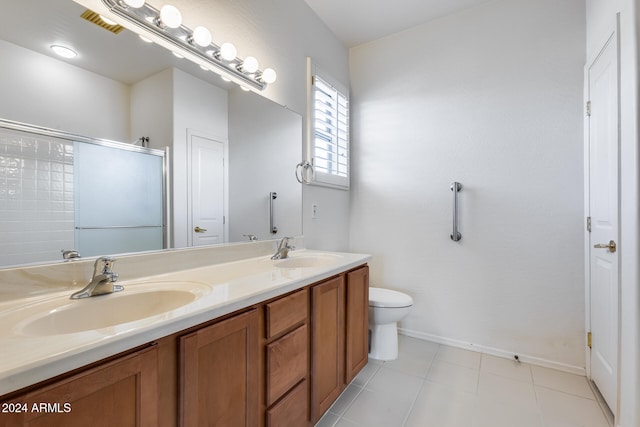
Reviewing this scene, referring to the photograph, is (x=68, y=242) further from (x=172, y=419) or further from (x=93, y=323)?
(x=172, y=419)

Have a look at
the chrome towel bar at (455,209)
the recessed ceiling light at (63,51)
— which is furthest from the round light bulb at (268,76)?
the chrome towel bar at (455,209)

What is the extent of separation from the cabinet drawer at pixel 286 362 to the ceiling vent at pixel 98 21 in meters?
1.38

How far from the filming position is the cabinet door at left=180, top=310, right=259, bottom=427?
2.52 ft

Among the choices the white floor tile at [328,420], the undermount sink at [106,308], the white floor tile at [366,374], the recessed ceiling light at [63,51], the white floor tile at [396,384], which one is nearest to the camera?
the undermount sink at [106,308]

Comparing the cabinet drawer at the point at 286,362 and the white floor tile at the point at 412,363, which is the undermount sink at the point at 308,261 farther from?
the white floor tile at the point at 412,363

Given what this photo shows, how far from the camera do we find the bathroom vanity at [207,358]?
544 mm

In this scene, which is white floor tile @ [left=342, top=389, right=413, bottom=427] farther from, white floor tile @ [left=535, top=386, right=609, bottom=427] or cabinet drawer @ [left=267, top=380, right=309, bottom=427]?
white floor tile @ [left=535, top=386, right=609, bottom=427]

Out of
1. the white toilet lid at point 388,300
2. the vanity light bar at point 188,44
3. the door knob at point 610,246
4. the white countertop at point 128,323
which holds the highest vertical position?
the vanity light bar at point 188,44

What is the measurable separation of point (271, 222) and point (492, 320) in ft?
5.97

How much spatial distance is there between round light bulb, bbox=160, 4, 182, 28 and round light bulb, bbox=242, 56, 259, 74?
1.33 feet

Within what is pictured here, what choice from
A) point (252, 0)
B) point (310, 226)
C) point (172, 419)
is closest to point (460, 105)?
point (310, 226)

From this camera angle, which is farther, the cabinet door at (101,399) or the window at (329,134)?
the window at (329,134)

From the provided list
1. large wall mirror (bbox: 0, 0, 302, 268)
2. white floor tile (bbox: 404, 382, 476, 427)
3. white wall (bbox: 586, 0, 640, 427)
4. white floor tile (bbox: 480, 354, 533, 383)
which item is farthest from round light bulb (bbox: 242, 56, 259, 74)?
white floor tile (bbox: 480, 354, 533, 383)

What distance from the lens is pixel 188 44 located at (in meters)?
1.35
